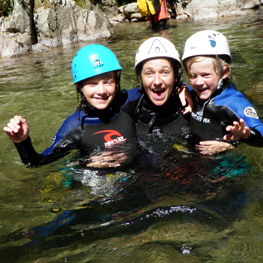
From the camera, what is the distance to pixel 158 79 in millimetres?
4195

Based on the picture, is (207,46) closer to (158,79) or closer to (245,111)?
(158,79)

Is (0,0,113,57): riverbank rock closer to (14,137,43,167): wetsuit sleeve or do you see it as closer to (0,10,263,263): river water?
(0,10,263,263): river water

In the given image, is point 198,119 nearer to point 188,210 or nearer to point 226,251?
point 188,210

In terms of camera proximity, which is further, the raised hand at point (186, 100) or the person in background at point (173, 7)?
the person in background at point (173, 7)

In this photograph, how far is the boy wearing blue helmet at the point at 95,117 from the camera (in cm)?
419

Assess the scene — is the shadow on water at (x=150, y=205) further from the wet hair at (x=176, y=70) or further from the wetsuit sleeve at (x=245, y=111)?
the wet hair at (x=176, y=70)

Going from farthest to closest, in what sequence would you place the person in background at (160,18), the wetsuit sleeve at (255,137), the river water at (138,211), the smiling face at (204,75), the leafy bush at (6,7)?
1. the person in background at (160,18)
2. the leafy bush at (6,7)
3. the smiling face at (204,75)
4. the wetsuit sleeve at (255,137)
5. the river water at (138,211)

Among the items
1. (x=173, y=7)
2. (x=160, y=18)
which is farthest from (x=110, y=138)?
(x=173, y=7)

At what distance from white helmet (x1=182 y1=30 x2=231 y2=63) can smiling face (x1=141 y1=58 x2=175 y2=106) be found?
288mm

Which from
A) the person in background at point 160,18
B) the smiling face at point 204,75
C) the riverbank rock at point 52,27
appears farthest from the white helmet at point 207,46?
the person in background at point 160,18

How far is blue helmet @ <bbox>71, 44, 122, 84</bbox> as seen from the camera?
418cm

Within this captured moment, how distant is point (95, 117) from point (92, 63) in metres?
0.73

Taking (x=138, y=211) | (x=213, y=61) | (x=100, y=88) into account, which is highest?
(x=213, y=61)

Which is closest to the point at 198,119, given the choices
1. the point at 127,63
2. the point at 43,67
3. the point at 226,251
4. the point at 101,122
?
the point at 101,122
